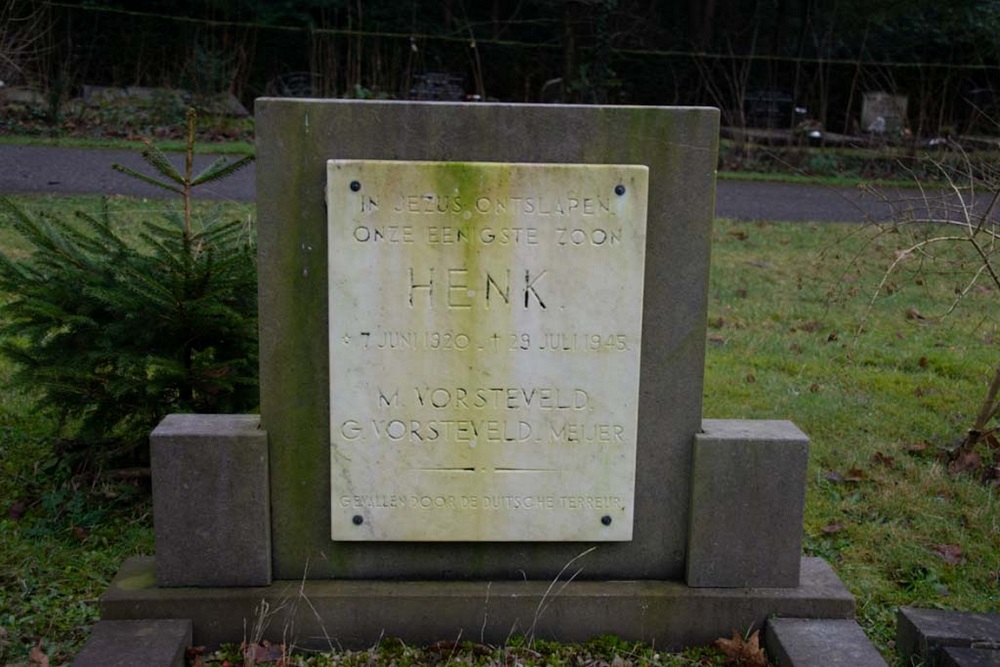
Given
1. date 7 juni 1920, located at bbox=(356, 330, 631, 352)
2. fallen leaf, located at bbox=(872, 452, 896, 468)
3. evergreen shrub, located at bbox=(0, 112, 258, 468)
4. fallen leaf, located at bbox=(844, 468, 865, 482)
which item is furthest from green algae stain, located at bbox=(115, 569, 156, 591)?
fallen leaf, located at bbox=(872, 452, 896, 468)

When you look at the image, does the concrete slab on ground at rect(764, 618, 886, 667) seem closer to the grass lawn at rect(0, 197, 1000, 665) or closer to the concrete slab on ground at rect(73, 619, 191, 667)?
the grass lawn at rect(0, 197, 1000, 665)

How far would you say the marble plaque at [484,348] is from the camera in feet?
10.3

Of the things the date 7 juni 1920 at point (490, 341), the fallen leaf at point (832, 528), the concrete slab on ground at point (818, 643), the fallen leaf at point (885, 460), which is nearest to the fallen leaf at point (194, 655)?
→ the date 7 juni 1920 at point (490, 341)

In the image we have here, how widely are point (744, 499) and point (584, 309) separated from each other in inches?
31.3

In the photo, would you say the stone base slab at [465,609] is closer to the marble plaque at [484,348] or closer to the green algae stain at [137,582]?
the green algae stain at [137,582]

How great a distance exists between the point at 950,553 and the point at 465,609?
1.99 meters

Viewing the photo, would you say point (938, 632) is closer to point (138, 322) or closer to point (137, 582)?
point (137, 582)

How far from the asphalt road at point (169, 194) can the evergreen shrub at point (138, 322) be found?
6.63 m

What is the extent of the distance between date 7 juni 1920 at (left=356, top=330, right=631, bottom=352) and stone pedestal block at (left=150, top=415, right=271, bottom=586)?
47 centimetres

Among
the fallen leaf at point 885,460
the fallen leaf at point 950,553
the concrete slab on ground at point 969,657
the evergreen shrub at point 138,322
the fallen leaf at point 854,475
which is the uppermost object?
the evergreen shrub at point 138,322

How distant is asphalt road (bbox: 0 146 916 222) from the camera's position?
10.7m

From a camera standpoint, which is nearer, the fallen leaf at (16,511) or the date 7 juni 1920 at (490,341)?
the date 7 juni 1920 at (490,341)

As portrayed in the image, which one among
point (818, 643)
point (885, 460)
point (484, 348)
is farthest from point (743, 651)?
point (885, 460)

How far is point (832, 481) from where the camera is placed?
15.6 ft
